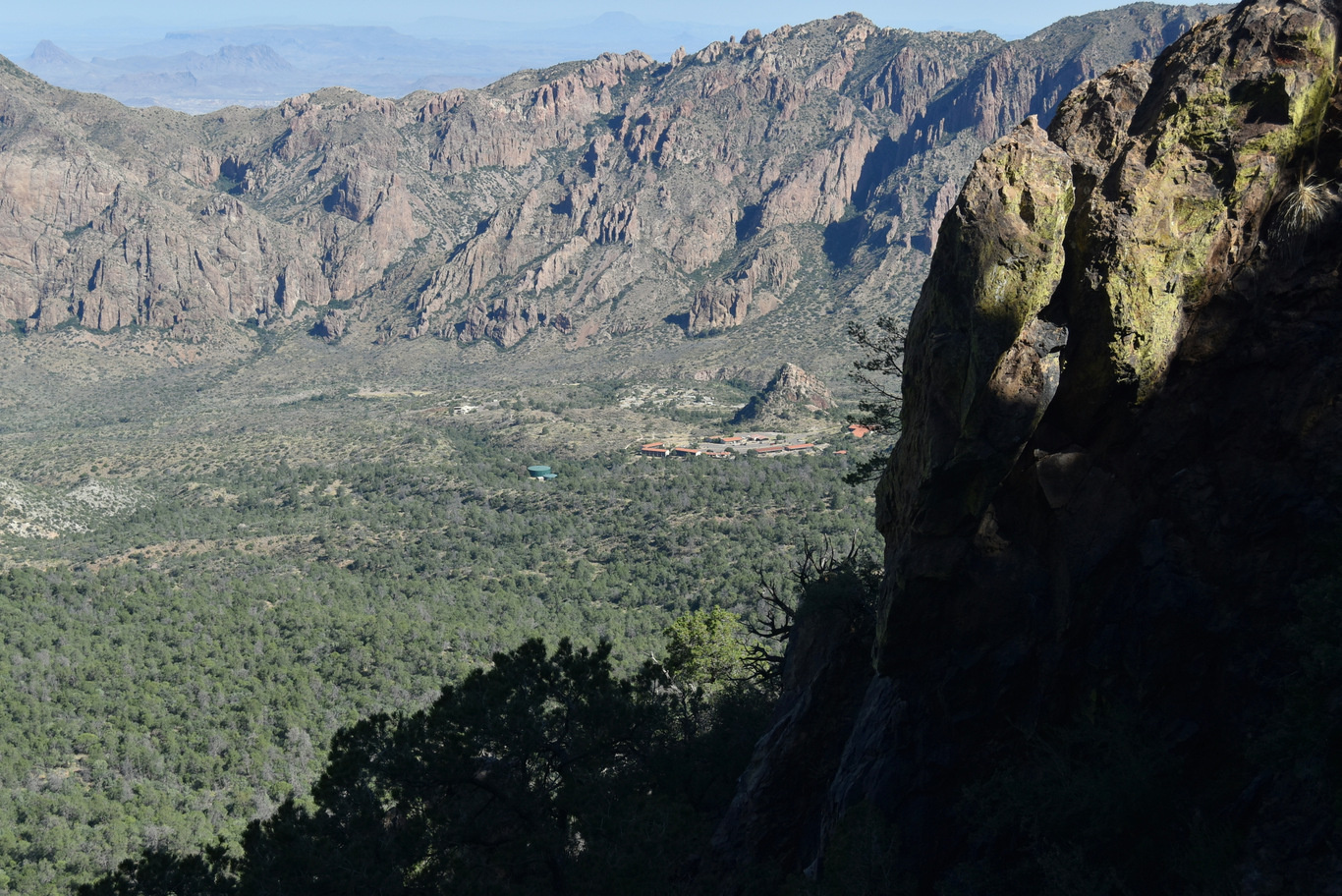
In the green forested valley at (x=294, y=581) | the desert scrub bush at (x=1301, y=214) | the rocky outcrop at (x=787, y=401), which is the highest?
the desert scrub bush at (x=1301, y=214)

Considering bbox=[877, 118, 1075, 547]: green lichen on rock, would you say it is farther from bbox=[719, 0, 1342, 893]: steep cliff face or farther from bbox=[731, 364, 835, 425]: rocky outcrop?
bbox=[731, 364, 835, 425]: rocky outcrop

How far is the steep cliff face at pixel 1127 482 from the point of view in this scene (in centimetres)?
1421

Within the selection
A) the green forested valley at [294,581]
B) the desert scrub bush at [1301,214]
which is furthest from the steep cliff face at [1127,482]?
the green forested valley at [294,581]

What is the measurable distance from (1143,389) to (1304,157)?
4.39 meters

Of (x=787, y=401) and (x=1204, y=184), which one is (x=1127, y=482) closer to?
(x=1204, y=184)

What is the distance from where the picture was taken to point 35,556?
274 feet

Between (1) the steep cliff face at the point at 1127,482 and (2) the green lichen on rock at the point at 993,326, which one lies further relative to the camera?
(2) the green lichen on rock at the point at 993,326

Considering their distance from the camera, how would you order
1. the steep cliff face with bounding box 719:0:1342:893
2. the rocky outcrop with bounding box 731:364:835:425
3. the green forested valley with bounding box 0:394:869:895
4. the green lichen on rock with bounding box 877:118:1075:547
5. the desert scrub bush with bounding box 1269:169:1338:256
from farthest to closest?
the rocky outcrop with bounding box 731:364:835:425 < the green forested valley with bounding box 0:394:869:895 < the green lichen on rock with bounding box 877:118:1075:547 < the desert scrub bush with bounding box 1269:169:1338:256 < the steep cliff face with bounding box 719:0:1342:893

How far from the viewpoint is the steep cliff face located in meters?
14.2

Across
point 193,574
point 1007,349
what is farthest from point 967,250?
point 193,574

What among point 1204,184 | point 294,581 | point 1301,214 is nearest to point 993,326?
point 1204,184

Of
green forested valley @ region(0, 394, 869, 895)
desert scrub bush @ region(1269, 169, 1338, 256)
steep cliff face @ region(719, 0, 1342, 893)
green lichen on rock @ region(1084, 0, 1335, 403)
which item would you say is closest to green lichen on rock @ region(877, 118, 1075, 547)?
steep cliff face @ region(719, 0, 1342, 893)

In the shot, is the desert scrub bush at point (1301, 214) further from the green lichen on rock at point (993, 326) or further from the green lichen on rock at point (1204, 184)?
the green lichen on rock at point (993, 326)

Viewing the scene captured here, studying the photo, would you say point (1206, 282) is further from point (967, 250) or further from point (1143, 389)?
point (967, 250)
